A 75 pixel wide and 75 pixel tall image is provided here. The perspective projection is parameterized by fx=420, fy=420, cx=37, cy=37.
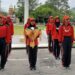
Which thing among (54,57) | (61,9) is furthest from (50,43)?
(61,9)

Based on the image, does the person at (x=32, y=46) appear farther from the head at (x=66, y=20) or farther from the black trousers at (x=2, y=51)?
the head at (x=66, y=20)

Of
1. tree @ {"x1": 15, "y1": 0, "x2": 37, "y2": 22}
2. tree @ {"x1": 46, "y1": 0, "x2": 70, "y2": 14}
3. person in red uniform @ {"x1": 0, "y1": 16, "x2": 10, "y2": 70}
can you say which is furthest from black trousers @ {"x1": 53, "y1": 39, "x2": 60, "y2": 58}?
tree @ {"x1": 46, "y1": 0, "x2": 70, "y2": 14}

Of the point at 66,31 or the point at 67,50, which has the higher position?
the point at 66,31

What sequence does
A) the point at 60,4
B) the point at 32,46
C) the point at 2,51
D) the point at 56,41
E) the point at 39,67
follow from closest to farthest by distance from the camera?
the point at 32,46 → the point at 2,51 → the point at 39,67 → the point at 56,41 → the point at 60,4

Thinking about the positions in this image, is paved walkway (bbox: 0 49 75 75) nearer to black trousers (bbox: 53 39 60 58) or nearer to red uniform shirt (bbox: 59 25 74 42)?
black trousers (bbox: 53 39 60 58)

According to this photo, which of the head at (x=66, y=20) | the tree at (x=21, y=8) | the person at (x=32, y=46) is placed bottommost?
the tree at (x=21, y=8)

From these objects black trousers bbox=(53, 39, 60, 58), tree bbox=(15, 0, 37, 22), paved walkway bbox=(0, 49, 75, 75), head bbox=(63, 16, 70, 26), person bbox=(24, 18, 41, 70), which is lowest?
tree bbox=(15, 0, 37, 22)

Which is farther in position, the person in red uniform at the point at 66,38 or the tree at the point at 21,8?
the tree at the point at 21,8

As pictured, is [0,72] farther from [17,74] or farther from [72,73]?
[72,73]

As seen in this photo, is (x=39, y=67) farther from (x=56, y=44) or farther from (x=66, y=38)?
(x=56, y=44)

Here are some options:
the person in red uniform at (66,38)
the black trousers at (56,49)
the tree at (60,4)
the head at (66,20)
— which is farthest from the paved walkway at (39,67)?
the tree at (60,4)

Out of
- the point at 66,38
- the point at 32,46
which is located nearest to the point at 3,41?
the point at 32,46

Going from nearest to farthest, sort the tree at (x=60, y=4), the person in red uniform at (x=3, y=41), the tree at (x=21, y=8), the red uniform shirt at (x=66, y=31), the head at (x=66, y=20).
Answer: the person in red uniform at (x=3, y=41) < the head at (x=66, y=20) < the red uniform shirt at (x=66, y=31) < the tree at (x=21, y=8) < the tree at (x=60, y=4)

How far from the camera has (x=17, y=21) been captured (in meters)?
72.9
